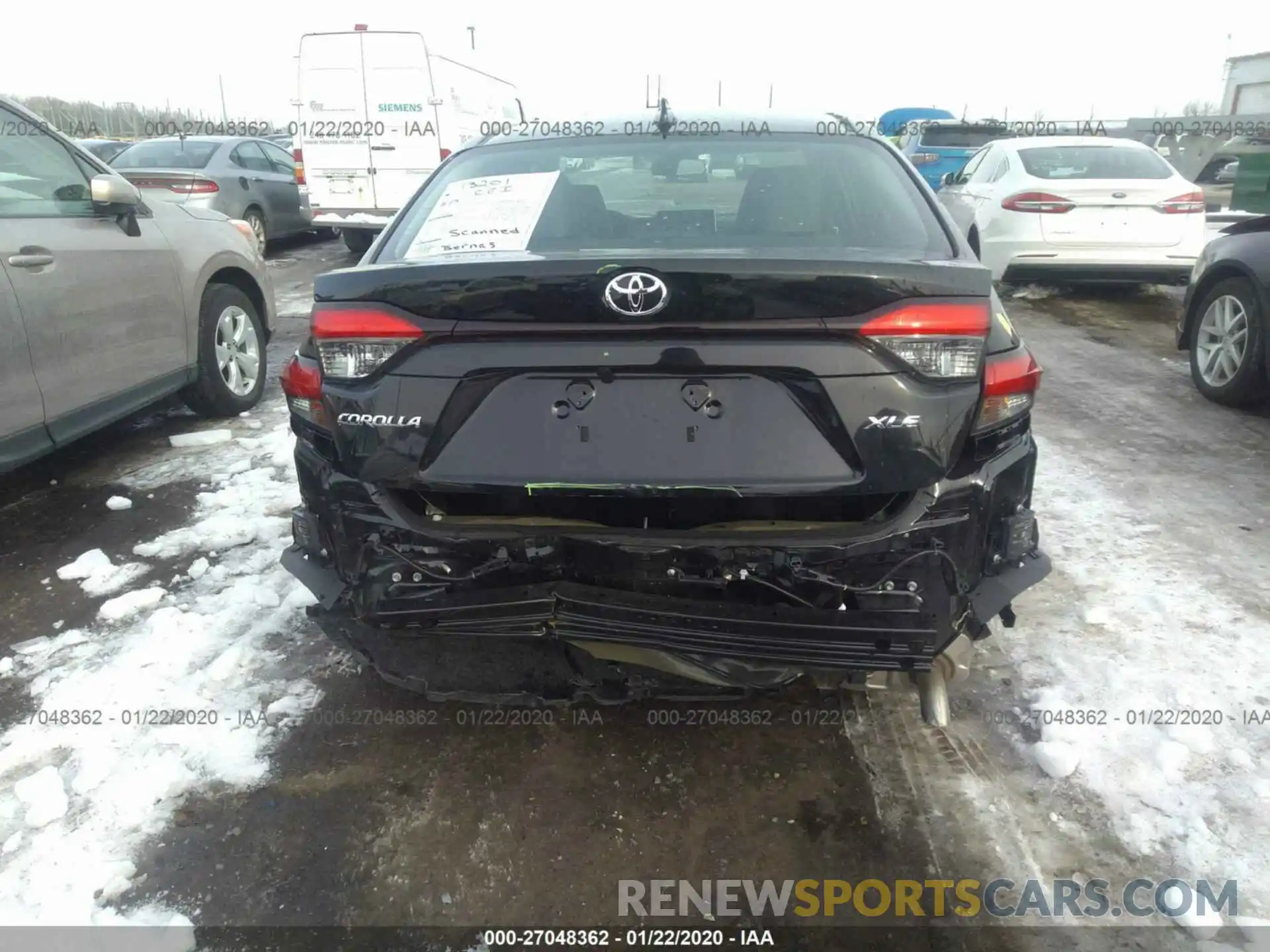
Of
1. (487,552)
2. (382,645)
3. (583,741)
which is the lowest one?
(583,741)

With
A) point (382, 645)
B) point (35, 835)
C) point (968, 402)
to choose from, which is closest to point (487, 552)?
point (382, 645)

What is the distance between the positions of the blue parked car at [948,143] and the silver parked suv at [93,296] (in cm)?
1233

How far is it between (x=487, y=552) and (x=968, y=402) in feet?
3.83

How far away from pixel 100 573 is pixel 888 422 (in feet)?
10.7

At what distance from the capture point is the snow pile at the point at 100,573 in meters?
3.56

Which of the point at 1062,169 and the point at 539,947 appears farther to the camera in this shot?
the point at 1062,169

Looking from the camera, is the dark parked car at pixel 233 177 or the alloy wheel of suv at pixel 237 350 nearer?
the alloy wheel of suv at pixel 237 350

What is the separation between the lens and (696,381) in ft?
6.53

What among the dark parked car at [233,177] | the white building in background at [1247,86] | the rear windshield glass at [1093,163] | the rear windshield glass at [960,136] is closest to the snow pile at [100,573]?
the dark parked car at [233,177]

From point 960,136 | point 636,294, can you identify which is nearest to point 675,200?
point 636,294

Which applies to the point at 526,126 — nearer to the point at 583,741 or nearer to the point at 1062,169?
the point at 583,741

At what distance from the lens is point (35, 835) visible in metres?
2.30

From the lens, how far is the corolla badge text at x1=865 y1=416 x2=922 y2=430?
196cm

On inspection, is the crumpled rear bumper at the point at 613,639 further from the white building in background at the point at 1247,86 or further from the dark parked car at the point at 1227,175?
the white building in background at the point at 1247,86
